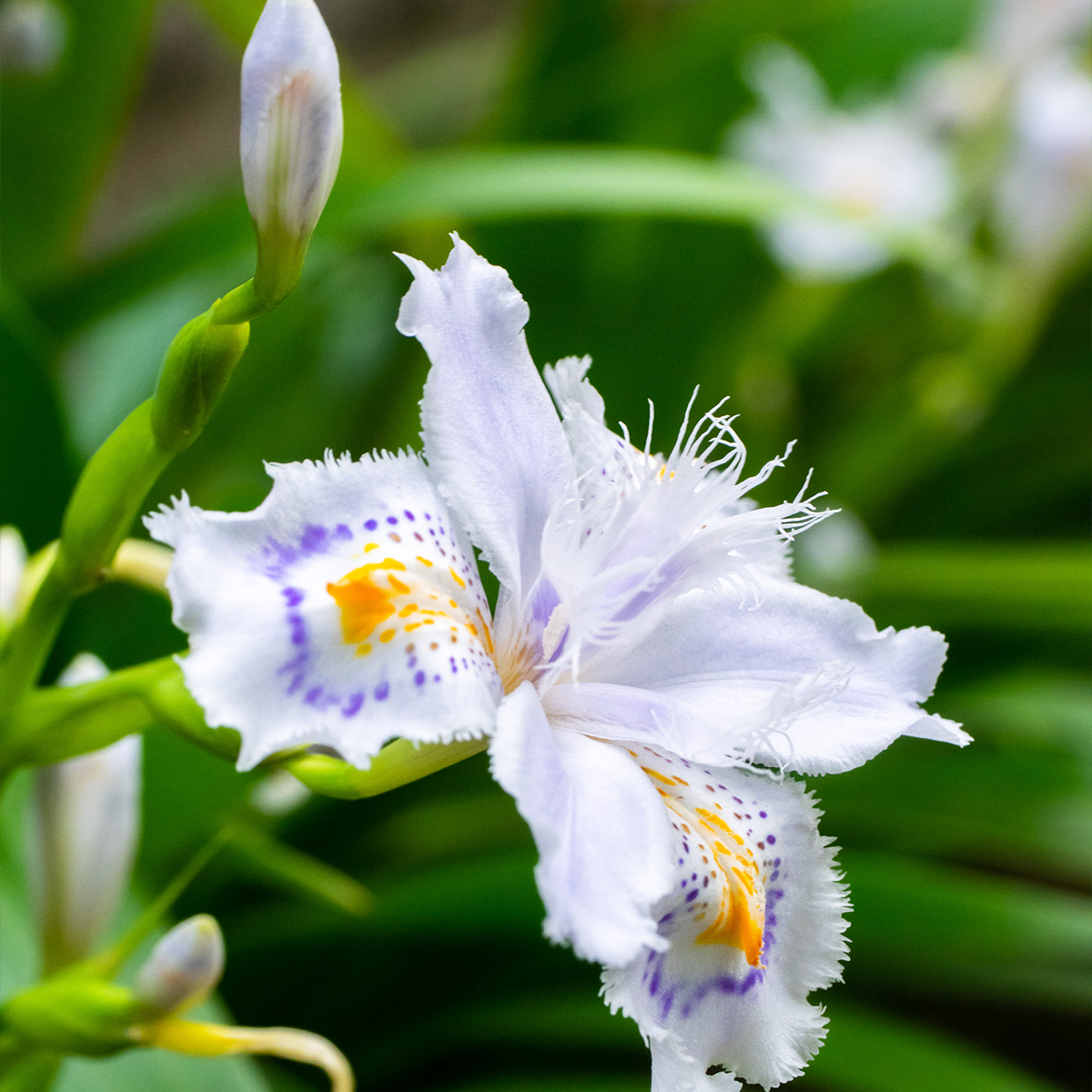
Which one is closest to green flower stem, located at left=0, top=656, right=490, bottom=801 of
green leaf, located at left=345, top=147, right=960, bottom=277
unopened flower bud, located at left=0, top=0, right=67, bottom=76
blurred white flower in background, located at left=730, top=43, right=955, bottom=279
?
green leaf, located at left=345, top=147, right=960, bottom=277

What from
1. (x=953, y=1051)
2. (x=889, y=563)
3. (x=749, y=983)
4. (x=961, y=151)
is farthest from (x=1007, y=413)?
(x=749, y=983)

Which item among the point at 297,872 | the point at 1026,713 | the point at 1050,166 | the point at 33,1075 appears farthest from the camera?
the point at 1050,166

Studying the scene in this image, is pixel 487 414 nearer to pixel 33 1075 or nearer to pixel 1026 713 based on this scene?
pixel 33 1075

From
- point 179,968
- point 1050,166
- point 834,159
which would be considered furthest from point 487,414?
point 834,159

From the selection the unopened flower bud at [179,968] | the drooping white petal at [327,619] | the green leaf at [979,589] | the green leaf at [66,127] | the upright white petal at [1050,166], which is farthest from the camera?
the upright white petal at [1050,166]

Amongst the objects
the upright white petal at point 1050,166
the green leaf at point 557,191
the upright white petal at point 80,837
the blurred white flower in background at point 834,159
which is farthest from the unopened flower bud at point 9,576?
the upright white petal at point 1050,166

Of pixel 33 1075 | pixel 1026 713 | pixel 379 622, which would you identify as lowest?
pixel 33 1075

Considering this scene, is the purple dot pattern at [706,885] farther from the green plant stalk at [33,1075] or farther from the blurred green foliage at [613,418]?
the blurred green foliage at [613,418]
